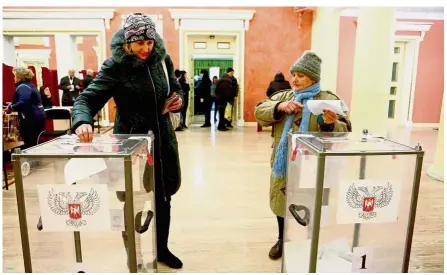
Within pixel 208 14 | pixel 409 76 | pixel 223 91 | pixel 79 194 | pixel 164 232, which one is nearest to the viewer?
pixel 79 194

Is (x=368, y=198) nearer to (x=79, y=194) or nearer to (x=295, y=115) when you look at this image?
(x=295, y=115)

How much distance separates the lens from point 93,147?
130 cm

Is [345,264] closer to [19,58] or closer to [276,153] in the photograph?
[276,153]

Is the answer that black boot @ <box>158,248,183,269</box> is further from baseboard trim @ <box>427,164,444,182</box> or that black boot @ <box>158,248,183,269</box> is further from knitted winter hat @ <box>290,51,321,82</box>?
baseboard trim @ <box>427,164,444,182</box>

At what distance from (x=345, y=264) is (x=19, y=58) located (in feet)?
46.3

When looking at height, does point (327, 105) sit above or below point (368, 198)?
above

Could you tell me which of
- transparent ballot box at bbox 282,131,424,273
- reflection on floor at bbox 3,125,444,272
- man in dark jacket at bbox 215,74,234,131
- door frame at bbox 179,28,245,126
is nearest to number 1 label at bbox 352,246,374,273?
transparent ballot box at bbox 282,131,424,273

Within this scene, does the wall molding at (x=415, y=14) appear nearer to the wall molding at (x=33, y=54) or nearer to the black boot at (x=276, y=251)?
the black boot at (x=276, y=251)

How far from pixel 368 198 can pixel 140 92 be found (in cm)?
107

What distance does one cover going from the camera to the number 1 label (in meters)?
1.43

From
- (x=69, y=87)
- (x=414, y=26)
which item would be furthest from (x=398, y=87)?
(x=69, y=87)

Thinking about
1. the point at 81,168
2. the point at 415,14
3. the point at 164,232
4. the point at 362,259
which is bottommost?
the point at 164,232

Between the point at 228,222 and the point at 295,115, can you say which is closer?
the point at 295,115

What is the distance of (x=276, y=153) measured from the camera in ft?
6.48
